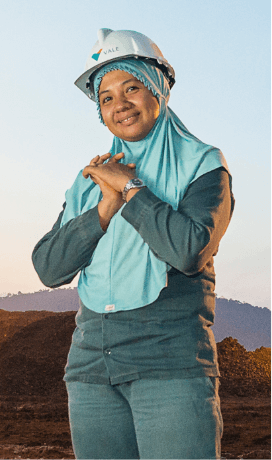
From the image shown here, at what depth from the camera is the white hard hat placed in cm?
141

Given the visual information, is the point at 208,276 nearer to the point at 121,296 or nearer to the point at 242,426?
the point at 121,296

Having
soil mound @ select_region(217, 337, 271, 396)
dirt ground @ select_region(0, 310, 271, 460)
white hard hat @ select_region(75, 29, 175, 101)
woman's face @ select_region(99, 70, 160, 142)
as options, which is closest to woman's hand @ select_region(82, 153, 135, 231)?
woman's face @ select_region(99, 70, 160, 142)

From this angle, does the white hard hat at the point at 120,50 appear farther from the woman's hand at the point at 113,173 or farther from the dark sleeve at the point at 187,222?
the dark sleeve at the point at 187,222

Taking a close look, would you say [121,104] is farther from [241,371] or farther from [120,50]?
[241,371]

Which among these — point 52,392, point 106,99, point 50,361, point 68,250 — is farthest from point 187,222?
point 50,361

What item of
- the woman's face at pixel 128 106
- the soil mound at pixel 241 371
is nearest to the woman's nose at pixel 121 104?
the woman's face at pixel 128 106

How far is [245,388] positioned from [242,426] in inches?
83.3

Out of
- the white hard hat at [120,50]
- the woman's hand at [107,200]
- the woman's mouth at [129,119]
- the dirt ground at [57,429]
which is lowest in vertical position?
the dirt ground at [57,429]

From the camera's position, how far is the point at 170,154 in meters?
1.38

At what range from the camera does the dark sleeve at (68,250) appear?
4.34 ft

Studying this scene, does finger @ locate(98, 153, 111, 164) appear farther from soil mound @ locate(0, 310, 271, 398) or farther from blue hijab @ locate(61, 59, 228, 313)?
soil mound @ locate(0, 310, 271, 398)

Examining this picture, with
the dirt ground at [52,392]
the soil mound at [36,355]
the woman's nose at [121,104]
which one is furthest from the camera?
the soil mound at [36,355]

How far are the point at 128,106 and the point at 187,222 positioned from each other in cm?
41

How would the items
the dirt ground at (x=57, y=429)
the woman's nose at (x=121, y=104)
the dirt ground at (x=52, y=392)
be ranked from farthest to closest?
the dirt ground at (x=52, y=392), the dirt ground at (x=57, y=429), the woman's nose at (x=121, y=104)
